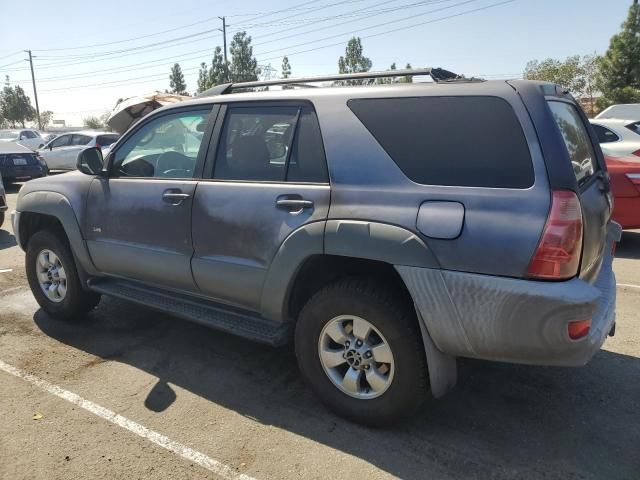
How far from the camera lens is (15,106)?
66.5m

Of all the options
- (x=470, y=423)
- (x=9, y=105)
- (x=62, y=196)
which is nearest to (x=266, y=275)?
(x=470, y=423)

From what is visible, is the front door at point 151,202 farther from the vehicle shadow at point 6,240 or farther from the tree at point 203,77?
the tree at point 203,77

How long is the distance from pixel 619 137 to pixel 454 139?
5591 mm

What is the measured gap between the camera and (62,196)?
430 centimetres

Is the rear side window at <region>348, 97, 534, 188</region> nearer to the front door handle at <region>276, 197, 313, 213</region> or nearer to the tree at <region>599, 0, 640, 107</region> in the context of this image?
the front door handle at <region>276, 197, 313, 213</region>

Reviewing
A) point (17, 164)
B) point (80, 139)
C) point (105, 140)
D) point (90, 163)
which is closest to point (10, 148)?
point (17, 164)

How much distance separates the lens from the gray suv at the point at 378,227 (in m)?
2.40

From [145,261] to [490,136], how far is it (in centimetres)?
254

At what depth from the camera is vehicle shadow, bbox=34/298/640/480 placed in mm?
2670

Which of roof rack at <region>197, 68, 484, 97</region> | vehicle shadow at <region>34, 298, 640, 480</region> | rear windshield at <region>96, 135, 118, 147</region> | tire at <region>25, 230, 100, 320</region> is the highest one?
roof rack at <region>197, 68, 484, 97</region>

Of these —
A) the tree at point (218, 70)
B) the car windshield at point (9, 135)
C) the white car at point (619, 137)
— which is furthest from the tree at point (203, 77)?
the white car at point (619, 137)

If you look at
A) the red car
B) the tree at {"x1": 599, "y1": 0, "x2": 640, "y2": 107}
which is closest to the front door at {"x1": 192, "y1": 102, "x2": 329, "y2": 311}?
the red car

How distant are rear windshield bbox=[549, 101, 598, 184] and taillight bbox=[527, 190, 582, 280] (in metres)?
0.26

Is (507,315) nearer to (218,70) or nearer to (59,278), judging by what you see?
(59,278)
